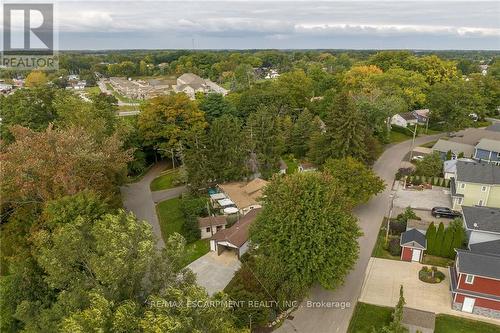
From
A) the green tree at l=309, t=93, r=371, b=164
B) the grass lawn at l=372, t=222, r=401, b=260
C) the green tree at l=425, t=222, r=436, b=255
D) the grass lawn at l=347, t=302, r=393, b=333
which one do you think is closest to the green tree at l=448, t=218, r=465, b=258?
the green tree at l=425, t=222, r=436, b=255

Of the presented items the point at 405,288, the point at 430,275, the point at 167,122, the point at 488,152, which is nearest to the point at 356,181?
the point at 430,275

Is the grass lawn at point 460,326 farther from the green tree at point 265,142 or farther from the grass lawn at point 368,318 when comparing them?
the green tree at point 265,142

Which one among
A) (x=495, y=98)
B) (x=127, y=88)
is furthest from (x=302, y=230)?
(x=127, y=88)

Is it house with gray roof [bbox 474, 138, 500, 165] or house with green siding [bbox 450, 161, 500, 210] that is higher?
house with gray roof [bbox 474, 138, 500, 165]

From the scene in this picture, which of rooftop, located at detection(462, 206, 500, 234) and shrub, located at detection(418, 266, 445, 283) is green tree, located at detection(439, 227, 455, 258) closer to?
rooftop, located at detection(462, 206, 500, 234)

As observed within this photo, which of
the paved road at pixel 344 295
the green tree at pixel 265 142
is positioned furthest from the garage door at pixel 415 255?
the green tree at pixel 265 142

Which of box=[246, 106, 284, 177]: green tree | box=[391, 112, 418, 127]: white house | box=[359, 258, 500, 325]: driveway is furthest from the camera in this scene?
box=[391, 112, 418, 127]: white house

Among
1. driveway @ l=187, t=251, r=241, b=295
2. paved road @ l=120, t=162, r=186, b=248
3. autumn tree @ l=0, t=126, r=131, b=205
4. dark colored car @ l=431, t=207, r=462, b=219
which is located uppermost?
autumn tree @ l=0, t=126, r=131, b=205
